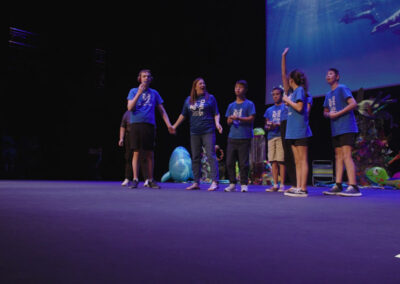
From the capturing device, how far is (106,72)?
7656 millimetres

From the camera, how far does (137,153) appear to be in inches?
173

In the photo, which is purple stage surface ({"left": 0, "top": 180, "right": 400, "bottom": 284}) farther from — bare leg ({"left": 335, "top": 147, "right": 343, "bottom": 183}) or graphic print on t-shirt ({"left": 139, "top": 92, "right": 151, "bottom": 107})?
graphic print on t-shirt ({"left": 139, "top": 92, "right": 151, "bottom": 107})

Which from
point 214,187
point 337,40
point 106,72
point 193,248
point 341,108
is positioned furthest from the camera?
point 106,72

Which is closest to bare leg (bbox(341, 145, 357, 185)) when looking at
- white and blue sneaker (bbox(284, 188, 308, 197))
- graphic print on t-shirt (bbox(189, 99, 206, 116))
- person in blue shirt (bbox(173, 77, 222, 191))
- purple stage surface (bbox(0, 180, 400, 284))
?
white and blue sneaker (bbox(284, 188, 308, 197))

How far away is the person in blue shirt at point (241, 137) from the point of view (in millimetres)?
4148

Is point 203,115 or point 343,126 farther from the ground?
point 203,115

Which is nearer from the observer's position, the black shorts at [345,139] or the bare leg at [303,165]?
the bare leg at [303,165]

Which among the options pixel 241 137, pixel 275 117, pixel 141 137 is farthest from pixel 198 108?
pixel 275 117

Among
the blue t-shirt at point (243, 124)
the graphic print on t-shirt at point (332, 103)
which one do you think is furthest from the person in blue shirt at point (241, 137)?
the graphic print on t-shirt at point (332, 103)

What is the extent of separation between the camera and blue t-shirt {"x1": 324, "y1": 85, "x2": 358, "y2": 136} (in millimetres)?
3656

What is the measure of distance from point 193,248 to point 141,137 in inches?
127

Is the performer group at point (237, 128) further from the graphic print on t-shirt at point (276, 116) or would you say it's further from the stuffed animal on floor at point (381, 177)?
the stuffed animal on floor at point (381, 177)

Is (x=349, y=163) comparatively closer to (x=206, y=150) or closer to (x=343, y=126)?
(x=343, y=126)

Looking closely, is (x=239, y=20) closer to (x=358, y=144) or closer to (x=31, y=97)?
(x=358, y=144)
